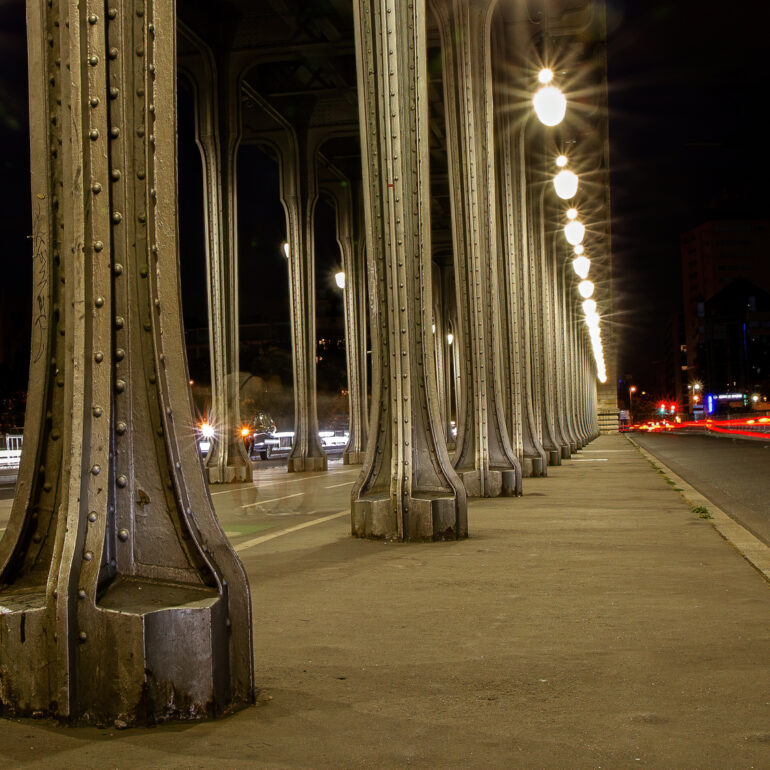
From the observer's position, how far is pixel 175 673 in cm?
400

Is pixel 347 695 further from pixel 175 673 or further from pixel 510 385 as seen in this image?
pixel 510 385

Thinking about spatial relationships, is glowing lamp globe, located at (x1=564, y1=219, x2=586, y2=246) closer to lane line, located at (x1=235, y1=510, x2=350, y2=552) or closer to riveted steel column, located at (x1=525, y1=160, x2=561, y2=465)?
riveted steel column, located at (x1=525, y1=160, x2=561, y2=465)

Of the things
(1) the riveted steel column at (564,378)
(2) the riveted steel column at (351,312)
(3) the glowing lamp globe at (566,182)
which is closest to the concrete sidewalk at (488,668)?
(3) the glowing lamp globe at (566,182)

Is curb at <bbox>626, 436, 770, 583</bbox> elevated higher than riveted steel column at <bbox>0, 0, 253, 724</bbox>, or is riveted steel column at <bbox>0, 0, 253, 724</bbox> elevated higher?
riveted steel column at <bbox>0, 0, 253, 724</bbox>

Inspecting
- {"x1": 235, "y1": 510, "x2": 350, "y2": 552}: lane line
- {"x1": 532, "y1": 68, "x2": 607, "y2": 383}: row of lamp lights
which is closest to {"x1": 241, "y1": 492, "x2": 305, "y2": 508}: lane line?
{"x1": 235, "y1": 510, "x2": 350, "y2": 552}: lane line

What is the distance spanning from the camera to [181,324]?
4480 millimetres

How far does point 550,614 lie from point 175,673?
9.46 ft

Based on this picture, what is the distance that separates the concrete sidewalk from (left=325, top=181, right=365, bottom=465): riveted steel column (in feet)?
86.3

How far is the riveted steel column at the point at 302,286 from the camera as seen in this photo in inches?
1223

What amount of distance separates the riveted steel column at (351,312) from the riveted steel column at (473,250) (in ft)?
60.8

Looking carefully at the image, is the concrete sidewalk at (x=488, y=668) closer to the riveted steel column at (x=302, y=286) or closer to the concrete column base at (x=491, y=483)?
the concrete column base at (x=491, y=483)

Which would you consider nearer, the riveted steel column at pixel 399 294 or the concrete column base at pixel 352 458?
the riveted steel column at pixel 399 294

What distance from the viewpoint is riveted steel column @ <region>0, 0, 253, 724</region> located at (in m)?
4.02

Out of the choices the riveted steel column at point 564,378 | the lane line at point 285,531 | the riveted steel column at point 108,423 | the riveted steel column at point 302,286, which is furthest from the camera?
the riveted steel column at point 564,378
